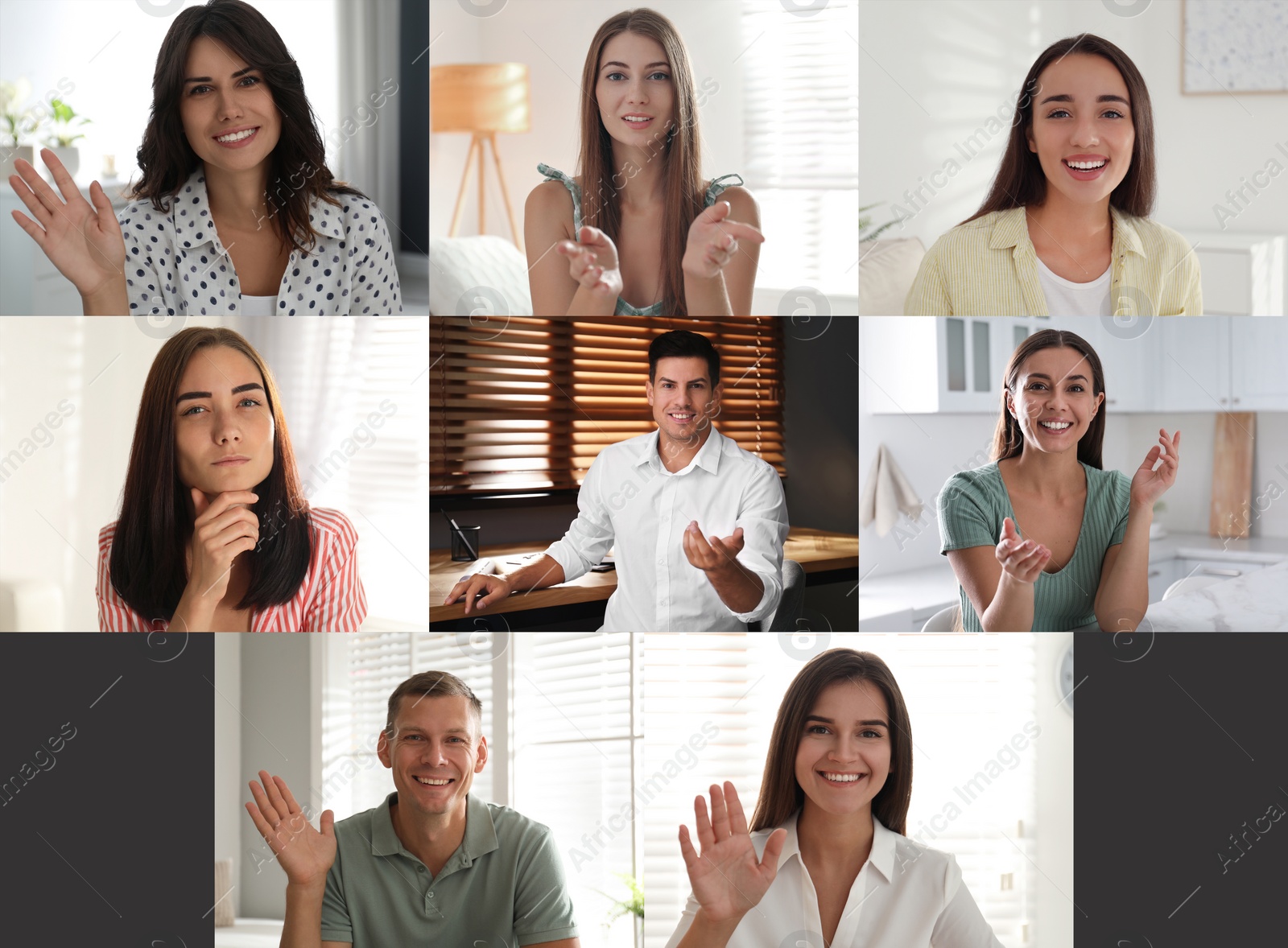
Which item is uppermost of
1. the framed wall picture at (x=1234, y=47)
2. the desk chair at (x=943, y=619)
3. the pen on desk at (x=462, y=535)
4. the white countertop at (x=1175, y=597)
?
the framed wall picture at (x=1234, y=47)

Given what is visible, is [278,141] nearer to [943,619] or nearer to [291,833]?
[291,833]

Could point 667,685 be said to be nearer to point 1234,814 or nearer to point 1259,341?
point 1234,814

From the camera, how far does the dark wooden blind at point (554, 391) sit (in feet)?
5.60

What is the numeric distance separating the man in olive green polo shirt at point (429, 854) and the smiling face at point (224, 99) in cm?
93

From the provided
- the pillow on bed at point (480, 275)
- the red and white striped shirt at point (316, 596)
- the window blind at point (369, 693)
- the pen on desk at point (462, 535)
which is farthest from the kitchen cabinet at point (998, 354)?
the red and white striped shirt at point (316, 596)

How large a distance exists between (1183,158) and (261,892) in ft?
6.56

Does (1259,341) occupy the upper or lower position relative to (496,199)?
lower

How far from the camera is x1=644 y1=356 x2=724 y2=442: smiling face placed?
1709mm

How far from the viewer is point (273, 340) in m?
1.72

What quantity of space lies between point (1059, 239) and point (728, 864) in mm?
1198

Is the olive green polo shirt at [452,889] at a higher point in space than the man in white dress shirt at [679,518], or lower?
lower

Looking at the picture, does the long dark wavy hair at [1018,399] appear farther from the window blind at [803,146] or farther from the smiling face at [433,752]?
the smiling face at [433,752]

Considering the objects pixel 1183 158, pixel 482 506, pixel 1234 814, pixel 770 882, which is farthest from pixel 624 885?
pixel 1183 158

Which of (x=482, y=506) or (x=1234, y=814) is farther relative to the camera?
(x=1234, y=814)
